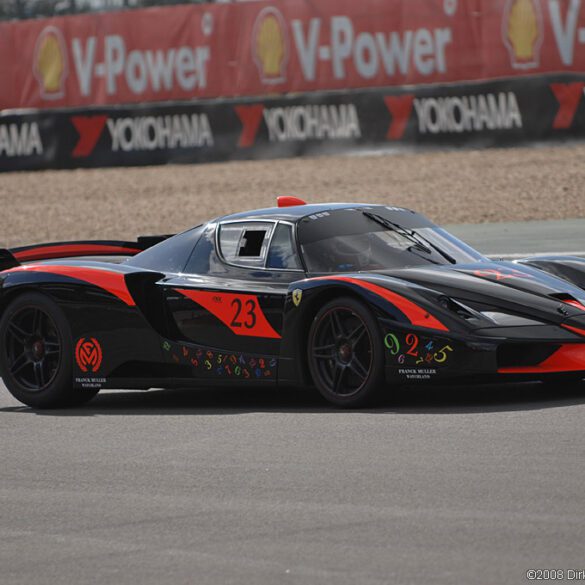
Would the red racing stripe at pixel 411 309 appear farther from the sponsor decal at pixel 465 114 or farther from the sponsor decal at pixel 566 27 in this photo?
the sponsor decal at pixel 566 27

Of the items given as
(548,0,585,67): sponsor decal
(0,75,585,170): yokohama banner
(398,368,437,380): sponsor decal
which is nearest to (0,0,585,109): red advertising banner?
(548,0,585,67): sponsor decal

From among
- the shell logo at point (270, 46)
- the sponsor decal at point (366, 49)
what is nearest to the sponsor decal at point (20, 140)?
the shell logo at point (270, 46)

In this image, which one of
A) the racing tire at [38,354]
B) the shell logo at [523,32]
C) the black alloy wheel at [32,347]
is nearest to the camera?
the racing tire at [38,354]

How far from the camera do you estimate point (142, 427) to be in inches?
319

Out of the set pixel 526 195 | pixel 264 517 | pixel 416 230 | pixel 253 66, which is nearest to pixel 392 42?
pixel 253 66

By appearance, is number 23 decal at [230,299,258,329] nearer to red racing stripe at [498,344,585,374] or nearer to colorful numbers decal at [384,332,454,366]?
colorful numbers decal at [384,332,454,366]

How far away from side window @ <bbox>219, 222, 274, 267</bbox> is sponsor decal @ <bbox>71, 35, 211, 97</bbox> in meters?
16.2

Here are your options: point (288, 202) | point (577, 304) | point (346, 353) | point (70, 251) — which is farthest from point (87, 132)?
point (577, 304)

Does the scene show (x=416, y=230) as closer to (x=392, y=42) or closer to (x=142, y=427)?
(x=142, y=427)

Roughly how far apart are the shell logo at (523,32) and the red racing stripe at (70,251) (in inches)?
531

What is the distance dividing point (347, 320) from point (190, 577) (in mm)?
3334

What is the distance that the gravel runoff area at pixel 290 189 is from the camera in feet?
68.4

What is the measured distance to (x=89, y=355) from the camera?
907 centimetres

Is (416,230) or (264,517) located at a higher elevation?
(416,230)
